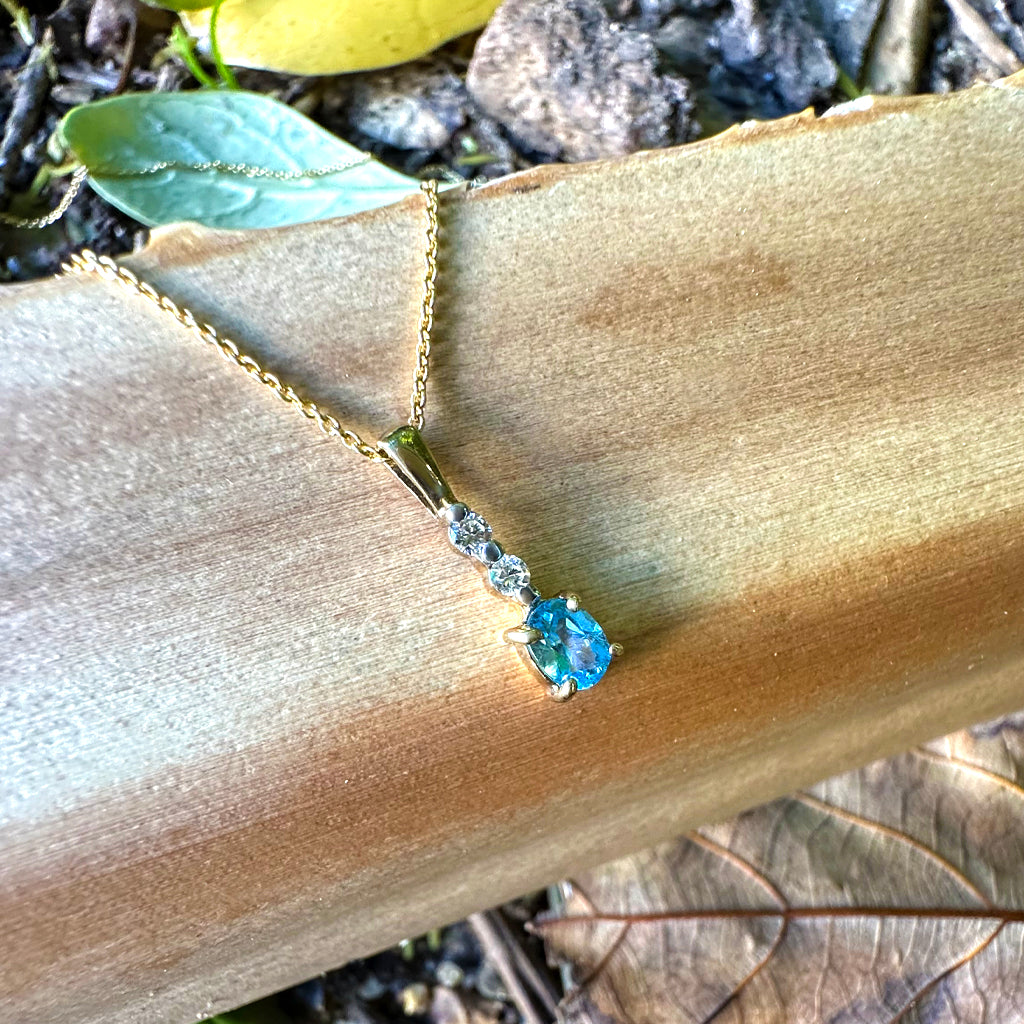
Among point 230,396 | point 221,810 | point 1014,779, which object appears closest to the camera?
point 221,810

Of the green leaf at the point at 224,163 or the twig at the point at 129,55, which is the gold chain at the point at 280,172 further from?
the twig at the point at 129,55

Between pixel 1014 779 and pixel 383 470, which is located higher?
pixel 383 470

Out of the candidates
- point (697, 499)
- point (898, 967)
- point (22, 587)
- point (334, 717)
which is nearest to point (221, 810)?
point (334, 717)

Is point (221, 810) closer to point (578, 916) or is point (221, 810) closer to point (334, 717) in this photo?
point (334, 717)

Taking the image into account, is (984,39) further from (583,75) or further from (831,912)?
(831,912)

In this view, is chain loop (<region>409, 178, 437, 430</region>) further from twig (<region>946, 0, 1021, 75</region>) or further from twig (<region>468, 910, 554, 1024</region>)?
twig (<region>946, 0, 1021, 75</region>)

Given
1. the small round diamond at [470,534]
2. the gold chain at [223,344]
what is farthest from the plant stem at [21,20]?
the small round diamond at [470,534]

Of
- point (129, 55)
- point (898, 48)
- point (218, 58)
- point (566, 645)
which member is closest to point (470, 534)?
point (566, 645)

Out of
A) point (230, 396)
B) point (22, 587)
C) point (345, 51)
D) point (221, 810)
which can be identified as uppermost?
point (345, 51)
